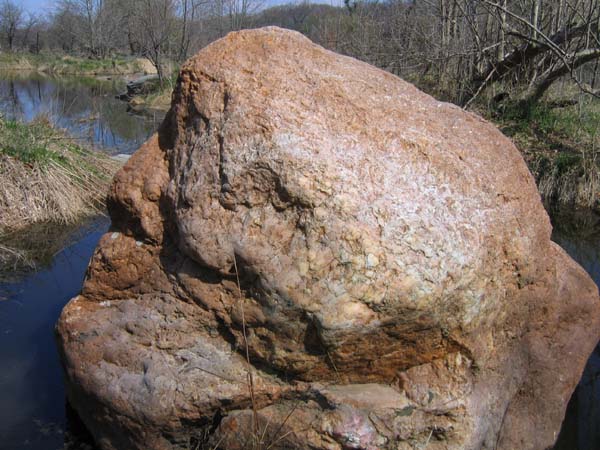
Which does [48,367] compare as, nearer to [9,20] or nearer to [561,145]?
[561,145]

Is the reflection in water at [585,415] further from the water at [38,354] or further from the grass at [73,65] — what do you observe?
the grass at [73,65]

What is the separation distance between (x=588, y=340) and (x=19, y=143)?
5.94m

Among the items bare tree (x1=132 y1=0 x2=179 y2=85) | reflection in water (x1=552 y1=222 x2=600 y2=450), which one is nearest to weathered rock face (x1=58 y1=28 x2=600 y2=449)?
reflection in water (x1=552 y1=222 x2=600 y2=450)

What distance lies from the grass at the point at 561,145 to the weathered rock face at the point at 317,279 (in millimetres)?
4789

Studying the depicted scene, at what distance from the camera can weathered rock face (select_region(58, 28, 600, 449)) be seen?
2359 millimetres

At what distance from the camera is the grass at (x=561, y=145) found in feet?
23.4

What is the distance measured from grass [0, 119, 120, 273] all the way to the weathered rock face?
9.83ft

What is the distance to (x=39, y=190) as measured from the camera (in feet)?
20.8

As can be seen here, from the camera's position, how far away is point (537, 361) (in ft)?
9.36

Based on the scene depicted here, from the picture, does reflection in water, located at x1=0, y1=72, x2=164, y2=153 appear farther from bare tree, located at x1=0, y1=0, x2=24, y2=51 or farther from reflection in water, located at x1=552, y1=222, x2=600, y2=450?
bare tree, located at x1=0, y1=0, x2=24, y2=51

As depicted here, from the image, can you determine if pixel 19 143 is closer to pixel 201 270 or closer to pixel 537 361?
pixel 201 270

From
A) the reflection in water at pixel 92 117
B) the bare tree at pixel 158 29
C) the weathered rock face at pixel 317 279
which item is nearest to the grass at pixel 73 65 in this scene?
the bare tree at pixel 158 29

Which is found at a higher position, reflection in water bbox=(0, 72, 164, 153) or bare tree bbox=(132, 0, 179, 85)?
bare tree bbox=(132, 0, 179, 85)

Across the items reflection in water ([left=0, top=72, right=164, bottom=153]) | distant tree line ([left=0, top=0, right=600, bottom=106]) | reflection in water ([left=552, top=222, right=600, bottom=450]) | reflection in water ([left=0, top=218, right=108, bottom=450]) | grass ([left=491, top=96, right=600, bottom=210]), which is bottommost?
reflection in water ([left=0, top=218, right=108, bottom=450])
